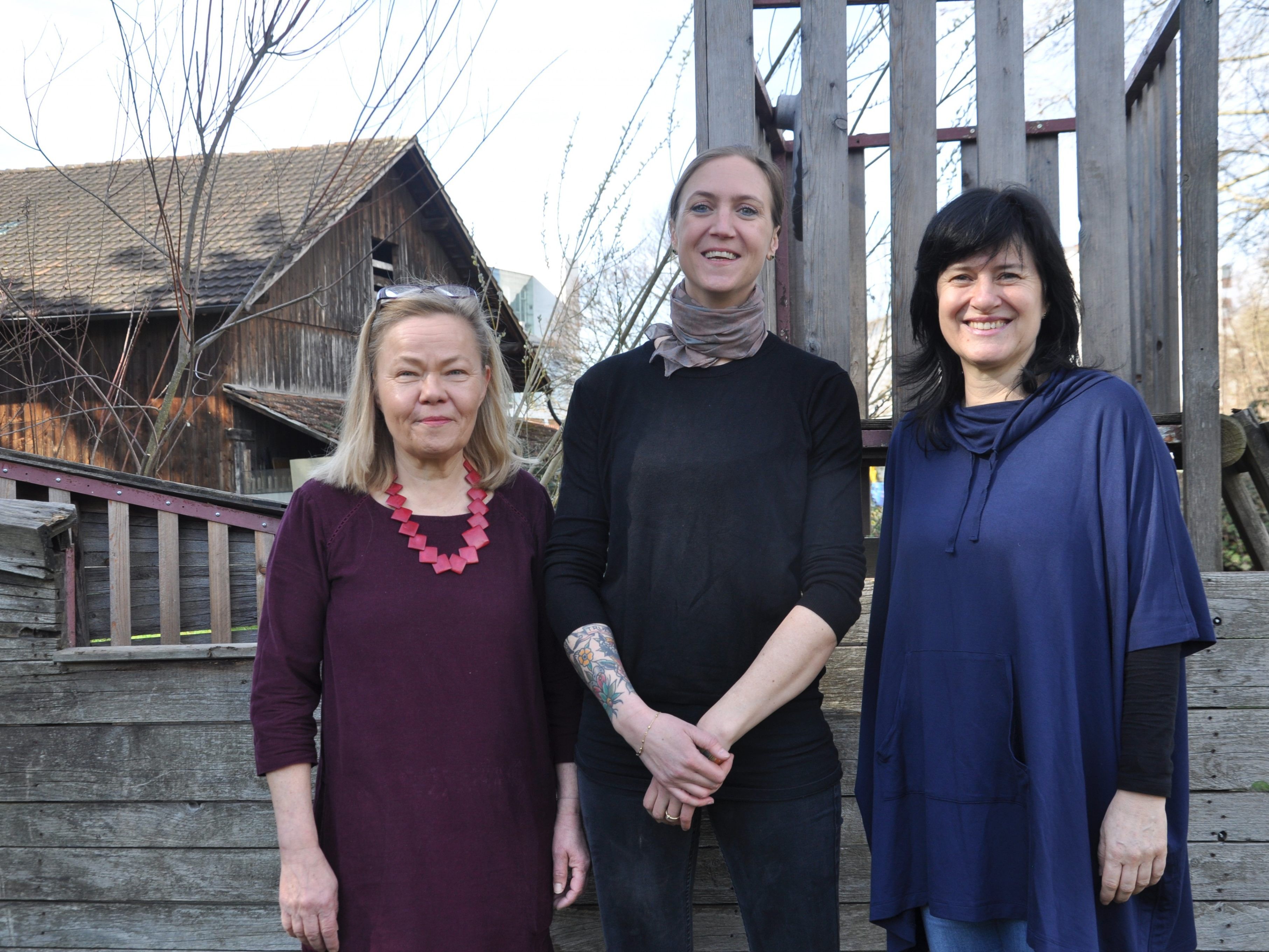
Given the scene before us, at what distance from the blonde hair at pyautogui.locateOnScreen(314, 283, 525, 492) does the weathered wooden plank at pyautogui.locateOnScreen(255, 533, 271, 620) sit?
1613mm

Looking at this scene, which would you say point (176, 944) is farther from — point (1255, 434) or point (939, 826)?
point (1255, 434)

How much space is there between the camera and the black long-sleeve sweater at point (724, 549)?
1792 millimetres

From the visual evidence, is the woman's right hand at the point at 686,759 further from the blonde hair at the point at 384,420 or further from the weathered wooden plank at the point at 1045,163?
the weathered wooden plank at the point at 1045,163

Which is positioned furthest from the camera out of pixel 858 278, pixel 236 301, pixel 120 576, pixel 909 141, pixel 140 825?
pixel 236 301

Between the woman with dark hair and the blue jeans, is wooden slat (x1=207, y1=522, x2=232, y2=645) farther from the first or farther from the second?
the blue jeans

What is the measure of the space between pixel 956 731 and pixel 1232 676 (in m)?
1.10

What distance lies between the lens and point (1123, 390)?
162 cm

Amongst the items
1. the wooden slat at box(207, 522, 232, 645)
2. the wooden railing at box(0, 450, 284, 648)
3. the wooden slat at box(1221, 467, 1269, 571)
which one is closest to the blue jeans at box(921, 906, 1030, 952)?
the wooden slat at box(1221, 467, 1269, 571)

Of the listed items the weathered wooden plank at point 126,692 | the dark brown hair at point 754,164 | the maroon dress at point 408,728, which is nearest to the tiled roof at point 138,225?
the weathered wooden plank at point 126,692

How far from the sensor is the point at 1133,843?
1.51m

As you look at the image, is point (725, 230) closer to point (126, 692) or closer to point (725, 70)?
point (725, 70)

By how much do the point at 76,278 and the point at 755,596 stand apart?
584 inches

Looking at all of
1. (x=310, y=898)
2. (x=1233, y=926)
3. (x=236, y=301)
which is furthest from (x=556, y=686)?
(x=236, y=301)

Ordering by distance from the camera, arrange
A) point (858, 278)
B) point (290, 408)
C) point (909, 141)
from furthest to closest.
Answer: point (290, 408) < point (858, 278) < point (909, 141)
